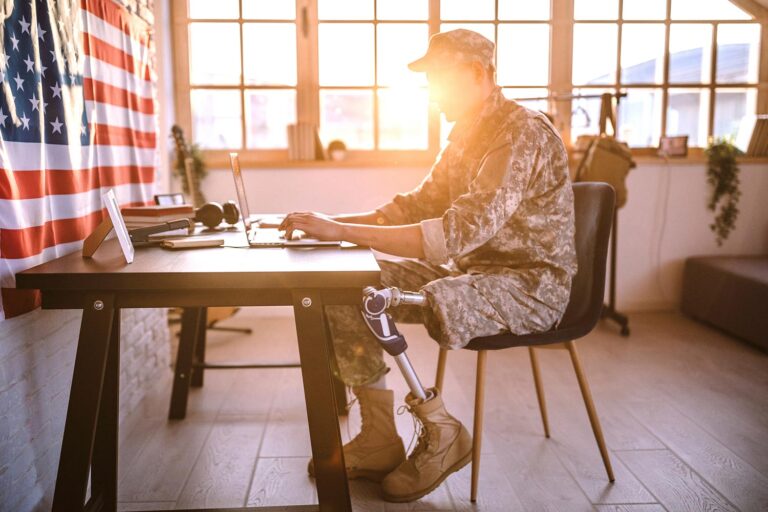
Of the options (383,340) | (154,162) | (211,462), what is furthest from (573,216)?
(154,162)

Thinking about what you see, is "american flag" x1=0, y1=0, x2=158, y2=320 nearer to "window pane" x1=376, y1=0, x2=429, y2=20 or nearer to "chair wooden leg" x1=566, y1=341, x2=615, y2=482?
"chair wooden leg" x1=566, y1=341, x2=615, y2=482

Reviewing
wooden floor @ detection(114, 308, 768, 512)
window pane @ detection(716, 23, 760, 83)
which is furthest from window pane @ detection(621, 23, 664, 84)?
wooden floor @ detection(114, 308, 768, 512)

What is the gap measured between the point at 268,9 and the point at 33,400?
293cm

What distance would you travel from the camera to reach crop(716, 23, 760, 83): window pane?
168 inches

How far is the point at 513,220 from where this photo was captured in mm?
1975

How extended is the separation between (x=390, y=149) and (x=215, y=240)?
8.30ft

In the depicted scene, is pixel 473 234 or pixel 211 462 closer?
pixel 473 234

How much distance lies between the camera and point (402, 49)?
4.18 m

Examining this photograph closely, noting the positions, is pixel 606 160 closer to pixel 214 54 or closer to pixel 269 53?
pixel 269 53

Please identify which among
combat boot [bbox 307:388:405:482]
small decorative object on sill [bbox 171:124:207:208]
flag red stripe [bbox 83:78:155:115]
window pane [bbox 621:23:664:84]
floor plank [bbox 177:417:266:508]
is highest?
window pane [bbox 621:23:664:84]

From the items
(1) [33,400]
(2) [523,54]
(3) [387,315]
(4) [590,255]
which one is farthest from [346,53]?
(1) [33,400]

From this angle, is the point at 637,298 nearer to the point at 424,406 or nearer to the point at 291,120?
the point at 291,120

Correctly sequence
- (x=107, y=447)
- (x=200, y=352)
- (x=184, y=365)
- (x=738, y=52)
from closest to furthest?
1. (x=107, y=447)
2. (x=184, y=365)
3. (x=200, y=352)
4. (x=738, y=52)

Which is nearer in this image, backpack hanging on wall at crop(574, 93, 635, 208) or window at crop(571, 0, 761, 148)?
backpack hanging on wall at crop(574, 93, 635, 208)
